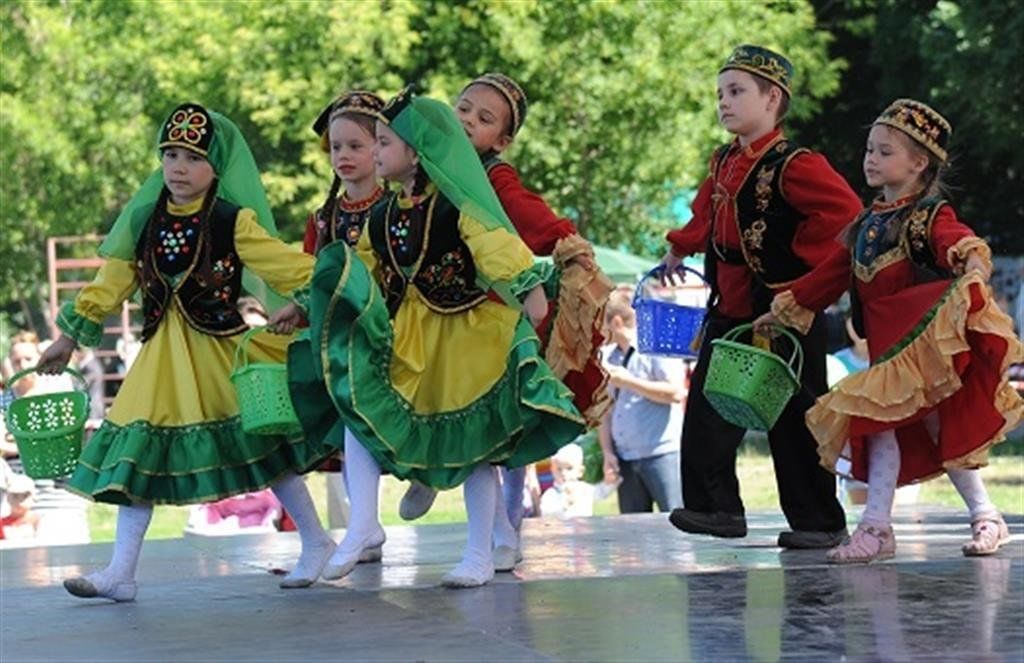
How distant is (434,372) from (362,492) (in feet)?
1.55

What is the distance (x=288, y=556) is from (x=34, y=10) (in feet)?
66.5

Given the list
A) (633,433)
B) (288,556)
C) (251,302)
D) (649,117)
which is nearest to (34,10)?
(649,117)

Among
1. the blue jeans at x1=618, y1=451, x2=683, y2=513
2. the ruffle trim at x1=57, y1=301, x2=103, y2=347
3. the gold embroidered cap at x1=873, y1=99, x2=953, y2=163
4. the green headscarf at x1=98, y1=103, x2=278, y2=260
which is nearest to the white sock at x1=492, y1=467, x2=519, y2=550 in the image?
the green headscarf at x1=98, y1=103, x2=278, y2=260

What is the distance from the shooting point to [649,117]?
26.7 m

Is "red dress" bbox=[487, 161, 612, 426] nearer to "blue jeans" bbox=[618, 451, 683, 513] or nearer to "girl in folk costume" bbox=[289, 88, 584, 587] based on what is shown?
"girl in folk costume" bbox=[289, 88, 584, 587]

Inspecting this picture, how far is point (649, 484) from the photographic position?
503 inches

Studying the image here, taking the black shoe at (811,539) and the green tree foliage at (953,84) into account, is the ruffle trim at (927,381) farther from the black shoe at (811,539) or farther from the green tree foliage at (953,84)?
the green tree foliage at (953,84)

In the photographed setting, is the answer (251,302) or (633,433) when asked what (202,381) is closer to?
(633,433)

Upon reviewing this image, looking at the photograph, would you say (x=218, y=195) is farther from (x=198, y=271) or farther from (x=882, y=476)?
(x=882, y=476)

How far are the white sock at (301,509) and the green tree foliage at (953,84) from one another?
68.6 ft

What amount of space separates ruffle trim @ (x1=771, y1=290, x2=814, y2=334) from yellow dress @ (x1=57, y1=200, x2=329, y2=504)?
173 centimetres

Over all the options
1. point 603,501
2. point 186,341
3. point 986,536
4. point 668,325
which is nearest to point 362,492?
point 186,341

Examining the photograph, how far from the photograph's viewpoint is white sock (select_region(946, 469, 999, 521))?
894 cm

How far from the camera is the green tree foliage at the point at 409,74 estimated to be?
26.0 m
